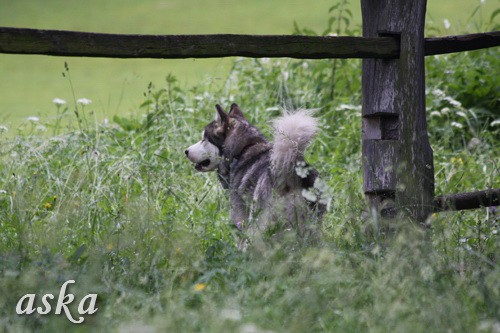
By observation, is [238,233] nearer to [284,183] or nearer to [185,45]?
[284,183]

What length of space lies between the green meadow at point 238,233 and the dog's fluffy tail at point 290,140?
0.34 metres

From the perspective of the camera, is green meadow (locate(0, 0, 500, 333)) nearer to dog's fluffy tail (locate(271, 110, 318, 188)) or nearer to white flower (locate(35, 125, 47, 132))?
white flower (locate(35, 125, 47, 132))

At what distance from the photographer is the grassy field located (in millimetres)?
10883

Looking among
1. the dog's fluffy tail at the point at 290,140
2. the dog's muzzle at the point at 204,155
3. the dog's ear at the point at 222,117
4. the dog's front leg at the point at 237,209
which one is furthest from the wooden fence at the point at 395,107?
the dog's muzzle at the point at 204,155

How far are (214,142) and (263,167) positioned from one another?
599 millimetres

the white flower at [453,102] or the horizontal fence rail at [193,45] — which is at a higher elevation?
the white flower at [453,102]

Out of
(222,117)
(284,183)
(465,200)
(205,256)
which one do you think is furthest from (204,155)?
(465,200)

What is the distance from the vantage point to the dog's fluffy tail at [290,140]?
4.50 meters

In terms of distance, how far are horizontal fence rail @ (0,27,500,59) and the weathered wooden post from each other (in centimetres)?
8

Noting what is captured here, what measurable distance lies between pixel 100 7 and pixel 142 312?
12772 millimetres

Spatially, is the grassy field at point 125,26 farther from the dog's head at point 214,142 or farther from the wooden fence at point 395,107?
the wooden fence at point 395,107

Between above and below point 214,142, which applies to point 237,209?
below

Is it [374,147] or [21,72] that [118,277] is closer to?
[374,147]

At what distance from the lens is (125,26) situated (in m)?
13.8
